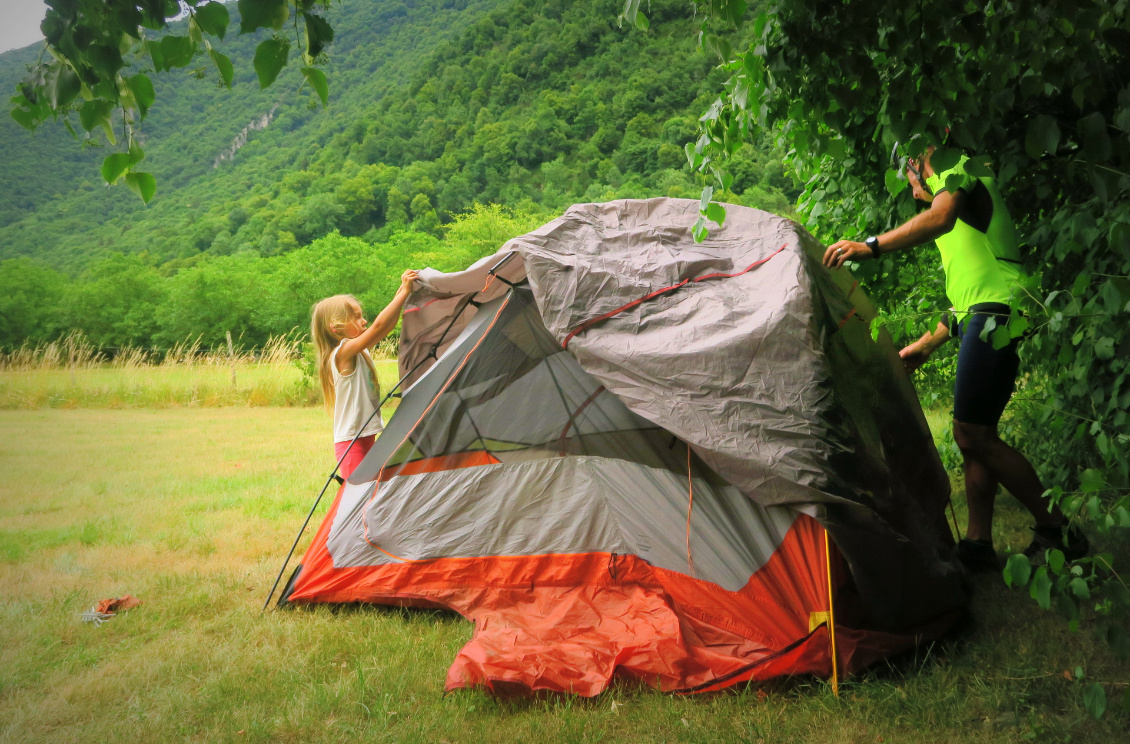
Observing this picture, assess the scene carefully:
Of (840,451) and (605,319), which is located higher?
(605,319)

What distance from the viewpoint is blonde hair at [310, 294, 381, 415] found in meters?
3.67

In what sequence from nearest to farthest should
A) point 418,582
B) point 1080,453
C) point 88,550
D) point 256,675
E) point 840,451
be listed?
1. point 840,451
2. point 256,675
3. point 418,582
4. point 1080,453
5. point 88,550

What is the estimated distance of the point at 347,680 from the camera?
2373 mm

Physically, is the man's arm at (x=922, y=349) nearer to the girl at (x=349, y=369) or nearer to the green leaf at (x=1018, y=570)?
the green leaf at (x=1018, y=570)

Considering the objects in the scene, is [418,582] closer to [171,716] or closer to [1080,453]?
[171,716]

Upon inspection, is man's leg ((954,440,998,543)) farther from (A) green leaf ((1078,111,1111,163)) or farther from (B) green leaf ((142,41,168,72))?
(B) green leaf ((142,41,168,72))

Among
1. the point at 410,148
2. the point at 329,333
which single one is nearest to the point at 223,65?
the point at 329,333

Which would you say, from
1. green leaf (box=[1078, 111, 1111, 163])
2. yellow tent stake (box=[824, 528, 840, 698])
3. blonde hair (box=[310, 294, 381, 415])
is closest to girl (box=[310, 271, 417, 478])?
blonde hair (box=[310, 294, 381, 415])

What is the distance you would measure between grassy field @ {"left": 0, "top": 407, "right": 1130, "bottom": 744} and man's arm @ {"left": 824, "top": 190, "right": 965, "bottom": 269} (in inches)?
51.8

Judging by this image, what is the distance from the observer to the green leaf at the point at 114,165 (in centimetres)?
113

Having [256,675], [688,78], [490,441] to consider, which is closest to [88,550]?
[256,675]

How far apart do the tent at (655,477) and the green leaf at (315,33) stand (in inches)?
59.9

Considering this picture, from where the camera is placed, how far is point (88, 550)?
4211 millimetres

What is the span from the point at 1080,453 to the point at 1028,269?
4.74 feet
